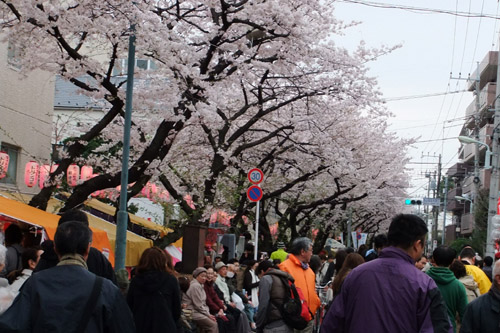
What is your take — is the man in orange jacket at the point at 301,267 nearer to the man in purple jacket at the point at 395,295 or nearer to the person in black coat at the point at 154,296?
the person in black coat at the point at 154,296

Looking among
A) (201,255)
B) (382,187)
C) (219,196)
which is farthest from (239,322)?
(382,187)

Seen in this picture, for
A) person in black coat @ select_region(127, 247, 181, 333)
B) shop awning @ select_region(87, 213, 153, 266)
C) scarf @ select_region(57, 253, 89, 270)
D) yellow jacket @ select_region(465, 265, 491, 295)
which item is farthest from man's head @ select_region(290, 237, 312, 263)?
shop awning @ select_region(87, 213, 153, 266)

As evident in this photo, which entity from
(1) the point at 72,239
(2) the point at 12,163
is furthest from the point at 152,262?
(2) the point at 12,163

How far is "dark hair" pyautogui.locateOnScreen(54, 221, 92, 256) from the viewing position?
14.8ft

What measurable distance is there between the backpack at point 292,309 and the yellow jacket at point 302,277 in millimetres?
298

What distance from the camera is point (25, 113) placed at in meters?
18.8

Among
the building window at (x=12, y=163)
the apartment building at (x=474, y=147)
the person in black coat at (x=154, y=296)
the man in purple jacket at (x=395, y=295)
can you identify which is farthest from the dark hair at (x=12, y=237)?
the apartment building at (x=474, y=147)

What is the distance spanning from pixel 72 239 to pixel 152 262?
3723 millimetres

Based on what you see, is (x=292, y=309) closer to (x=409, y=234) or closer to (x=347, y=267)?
(x=347, y=267)

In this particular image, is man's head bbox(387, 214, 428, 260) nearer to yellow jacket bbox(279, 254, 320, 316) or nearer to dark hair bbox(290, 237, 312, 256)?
dark hair bbox(290, 237, 312, 256)

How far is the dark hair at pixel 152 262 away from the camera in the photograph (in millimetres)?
8203

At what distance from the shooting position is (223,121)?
1869 centimetres

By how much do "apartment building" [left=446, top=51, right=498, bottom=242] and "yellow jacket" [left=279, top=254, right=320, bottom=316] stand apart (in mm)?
26235

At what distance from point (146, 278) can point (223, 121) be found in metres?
10.9
